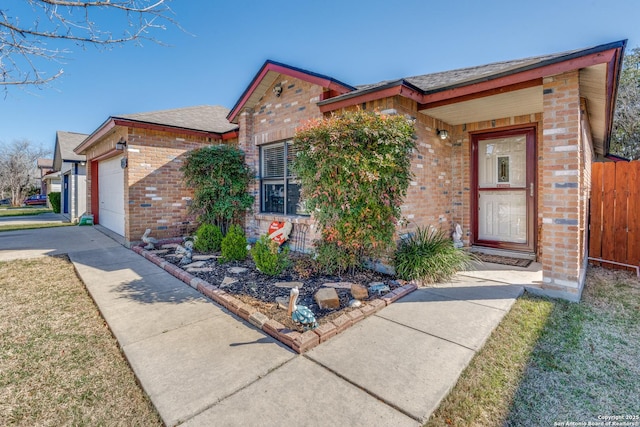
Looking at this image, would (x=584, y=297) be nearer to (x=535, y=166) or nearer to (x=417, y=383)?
→ (x=535, y=166)

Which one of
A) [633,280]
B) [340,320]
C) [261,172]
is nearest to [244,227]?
[261,172]

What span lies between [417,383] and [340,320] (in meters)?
1.10

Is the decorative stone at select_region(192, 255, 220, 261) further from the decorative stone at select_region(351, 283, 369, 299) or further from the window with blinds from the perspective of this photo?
the decorative stone at select_region(351, 283, 369, 299)

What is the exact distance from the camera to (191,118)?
9.17m

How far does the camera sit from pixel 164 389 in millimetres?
2240

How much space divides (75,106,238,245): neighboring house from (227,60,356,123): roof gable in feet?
3.62

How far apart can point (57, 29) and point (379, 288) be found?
196 inches

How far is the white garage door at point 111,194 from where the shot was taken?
9.09 meters

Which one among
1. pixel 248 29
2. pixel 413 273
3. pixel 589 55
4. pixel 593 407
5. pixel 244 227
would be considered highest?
pixel 248 29

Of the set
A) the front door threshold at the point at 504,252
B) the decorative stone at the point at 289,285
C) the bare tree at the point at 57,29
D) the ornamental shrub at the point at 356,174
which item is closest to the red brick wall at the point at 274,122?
the ornamental shrub at the point at 356,174

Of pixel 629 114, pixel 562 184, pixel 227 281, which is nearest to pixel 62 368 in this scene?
pixel 227 281

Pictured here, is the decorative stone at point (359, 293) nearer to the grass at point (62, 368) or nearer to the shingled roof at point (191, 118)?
the grass at point (62, 368)

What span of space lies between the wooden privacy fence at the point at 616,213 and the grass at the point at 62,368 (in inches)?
299

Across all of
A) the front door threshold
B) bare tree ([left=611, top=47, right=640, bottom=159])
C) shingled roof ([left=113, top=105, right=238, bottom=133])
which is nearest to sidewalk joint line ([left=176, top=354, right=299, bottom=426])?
→ the front door threshold
